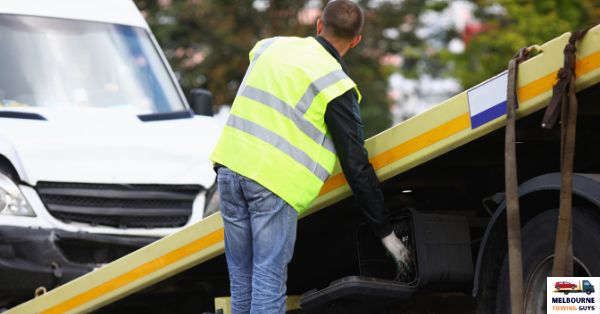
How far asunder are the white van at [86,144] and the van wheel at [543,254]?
334 cm

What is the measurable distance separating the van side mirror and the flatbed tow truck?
9.02ft

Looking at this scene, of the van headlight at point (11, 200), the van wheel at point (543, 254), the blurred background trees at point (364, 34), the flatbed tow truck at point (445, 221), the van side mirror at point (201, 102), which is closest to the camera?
the van wheel at point (543, 254)

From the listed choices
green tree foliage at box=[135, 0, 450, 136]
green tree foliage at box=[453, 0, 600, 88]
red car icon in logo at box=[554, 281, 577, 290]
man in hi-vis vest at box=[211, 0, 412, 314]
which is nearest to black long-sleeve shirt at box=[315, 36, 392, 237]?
man in hi-vis vest at box=[211, 0, 412, 314]

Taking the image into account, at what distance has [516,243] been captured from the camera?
14.2ft

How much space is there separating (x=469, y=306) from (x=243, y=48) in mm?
17795

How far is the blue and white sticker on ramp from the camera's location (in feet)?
14.3

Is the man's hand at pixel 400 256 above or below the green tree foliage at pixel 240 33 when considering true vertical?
below

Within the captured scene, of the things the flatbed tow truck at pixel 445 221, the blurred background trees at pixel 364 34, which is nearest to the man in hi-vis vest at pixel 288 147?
the flatbed tow truck at pixel 445 221

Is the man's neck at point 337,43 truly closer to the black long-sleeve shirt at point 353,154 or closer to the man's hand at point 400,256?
the black long-sleeve shirt at point 353,154

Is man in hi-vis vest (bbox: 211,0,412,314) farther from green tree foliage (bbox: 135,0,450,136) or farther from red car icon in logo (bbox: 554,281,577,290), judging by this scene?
green tree foliage (bbox: 135,0,450,136)

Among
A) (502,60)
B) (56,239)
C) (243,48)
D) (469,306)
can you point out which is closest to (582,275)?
(469,306)

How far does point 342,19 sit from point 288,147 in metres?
0.60

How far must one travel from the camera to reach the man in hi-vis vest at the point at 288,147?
4766 millimetres

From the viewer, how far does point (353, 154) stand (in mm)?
4734
